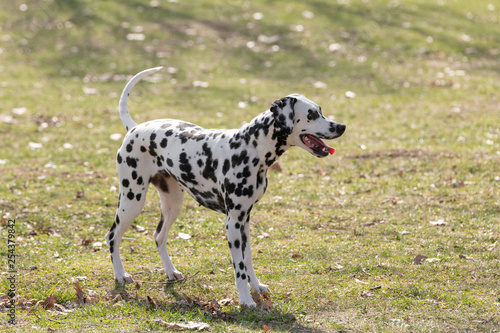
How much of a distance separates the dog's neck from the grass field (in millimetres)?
1455

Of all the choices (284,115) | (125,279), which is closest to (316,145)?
(284,115)

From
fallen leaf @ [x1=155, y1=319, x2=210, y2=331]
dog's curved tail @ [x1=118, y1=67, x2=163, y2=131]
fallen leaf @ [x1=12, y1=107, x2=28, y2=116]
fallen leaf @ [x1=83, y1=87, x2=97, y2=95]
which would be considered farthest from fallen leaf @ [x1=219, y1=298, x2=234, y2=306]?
fallen leaf @ [x1=83, y1=87, x2=97, y2=95]

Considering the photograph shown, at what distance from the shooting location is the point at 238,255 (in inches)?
236

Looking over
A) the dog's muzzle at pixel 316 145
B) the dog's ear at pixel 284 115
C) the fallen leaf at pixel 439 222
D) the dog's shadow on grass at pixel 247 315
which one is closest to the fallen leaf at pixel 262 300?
the dog's shadow on grass at pixel 247 315

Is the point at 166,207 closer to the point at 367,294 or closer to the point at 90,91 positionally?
the point at 367,294

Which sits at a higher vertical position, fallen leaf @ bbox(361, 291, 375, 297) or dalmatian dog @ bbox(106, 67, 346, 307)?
dalmatian dog @ bbox(106, 67, 346, 307)

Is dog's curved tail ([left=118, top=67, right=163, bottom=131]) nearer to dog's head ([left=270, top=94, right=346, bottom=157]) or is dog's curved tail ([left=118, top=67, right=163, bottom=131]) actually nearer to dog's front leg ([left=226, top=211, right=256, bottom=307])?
dog's front leg ([left=226, top=211, right=256, bottom=307])

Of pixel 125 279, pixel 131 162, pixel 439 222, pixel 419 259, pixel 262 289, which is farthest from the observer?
pixel 439 222

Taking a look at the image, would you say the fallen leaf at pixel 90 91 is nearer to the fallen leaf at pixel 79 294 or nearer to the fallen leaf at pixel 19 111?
the fallen leaf at pixel 19 111

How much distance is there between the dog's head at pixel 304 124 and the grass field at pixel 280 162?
154cm

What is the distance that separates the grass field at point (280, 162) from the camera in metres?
6.16

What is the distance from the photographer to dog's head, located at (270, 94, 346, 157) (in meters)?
5.60

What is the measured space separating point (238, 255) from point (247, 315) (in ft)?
1.80

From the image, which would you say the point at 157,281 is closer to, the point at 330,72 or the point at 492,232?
the point at 492,232
